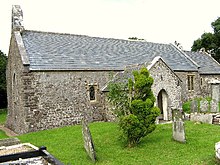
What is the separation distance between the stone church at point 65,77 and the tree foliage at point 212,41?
2957cm

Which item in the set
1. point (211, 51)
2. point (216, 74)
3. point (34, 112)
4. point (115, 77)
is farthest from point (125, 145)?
point (211, 51)

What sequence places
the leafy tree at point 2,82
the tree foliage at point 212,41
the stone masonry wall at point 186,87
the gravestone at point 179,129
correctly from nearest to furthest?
1. the gravestone at point 179,129
2. the stone masonry wall at point 186,87
3. the leafy tree at point 2,82
4. the tree foliage at point 212,41

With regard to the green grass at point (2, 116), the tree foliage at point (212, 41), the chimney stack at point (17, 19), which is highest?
the tree foliage at point (212, 41)

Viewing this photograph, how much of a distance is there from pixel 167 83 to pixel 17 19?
1346 cm

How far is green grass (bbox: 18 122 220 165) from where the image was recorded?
35.2ft

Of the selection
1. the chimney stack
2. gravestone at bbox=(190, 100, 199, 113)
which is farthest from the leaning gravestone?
the chimney stack

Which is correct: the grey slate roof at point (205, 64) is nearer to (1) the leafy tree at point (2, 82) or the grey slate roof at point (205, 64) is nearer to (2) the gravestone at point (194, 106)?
(2) the gravestone at point (194, 106)

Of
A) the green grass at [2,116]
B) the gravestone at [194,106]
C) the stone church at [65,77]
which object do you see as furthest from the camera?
the green grass at [2,116]

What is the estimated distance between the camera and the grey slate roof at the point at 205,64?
3163 cm

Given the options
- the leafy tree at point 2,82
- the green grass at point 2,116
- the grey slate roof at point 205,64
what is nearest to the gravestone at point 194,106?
the grey slate roof at point 205,64

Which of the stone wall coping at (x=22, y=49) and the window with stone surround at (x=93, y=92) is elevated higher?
the stone wall coping at (x=22, y=49)

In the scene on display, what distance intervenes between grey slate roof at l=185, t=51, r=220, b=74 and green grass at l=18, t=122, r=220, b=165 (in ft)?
53.7

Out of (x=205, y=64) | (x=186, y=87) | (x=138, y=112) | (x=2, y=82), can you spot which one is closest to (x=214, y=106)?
(x=186, y=87)

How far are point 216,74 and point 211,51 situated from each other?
72.1 ft
